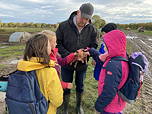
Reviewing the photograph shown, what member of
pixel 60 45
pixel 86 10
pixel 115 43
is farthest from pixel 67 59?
pixel 115 43

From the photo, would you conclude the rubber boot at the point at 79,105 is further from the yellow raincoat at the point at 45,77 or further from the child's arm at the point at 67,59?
the yellow raincoat at the point at 45,77

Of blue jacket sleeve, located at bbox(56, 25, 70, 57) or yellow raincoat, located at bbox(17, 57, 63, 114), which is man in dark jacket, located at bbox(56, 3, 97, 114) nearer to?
blue jacket sleeve, located at bbox(56, 25, 70, 57)

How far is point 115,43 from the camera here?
266cm

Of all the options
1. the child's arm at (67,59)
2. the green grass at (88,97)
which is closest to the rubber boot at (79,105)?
the green grass at (88,97)

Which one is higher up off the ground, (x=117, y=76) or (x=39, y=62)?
(x=39, y=62)

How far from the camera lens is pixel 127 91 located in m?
2.70

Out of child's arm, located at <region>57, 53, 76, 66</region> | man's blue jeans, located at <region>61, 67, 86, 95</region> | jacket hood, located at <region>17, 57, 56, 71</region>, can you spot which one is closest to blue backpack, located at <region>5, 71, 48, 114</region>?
jacket hood, located at <region>17, 57, 56, 71</region>

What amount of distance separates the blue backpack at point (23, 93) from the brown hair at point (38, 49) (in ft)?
0.58

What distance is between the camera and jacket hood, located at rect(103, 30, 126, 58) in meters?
2.66

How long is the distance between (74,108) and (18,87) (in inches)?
86.9

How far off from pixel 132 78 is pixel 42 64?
3.53 ft

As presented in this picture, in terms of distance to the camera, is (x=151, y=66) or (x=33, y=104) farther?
(x=151, y=66)

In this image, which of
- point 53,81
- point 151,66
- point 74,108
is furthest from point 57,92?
point 151,66

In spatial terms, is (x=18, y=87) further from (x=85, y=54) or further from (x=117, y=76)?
(x=85, y=54)
